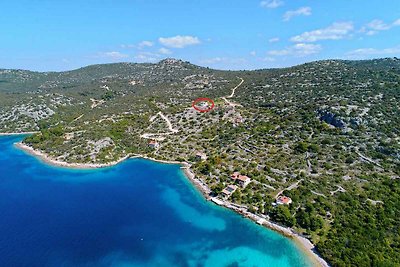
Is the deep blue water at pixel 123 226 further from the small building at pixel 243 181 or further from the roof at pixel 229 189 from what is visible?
the small building at pixel 243 181

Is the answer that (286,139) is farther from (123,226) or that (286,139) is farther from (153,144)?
(123,226)

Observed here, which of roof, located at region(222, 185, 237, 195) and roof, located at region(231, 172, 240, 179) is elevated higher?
roof, located at region(231, 172, 240, 179)

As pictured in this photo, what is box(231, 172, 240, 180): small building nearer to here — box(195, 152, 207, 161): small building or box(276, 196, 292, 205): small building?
box(276, 196, 292, 205): small building

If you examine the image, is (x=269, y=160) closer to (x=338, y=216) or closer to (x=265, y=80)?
(x=338, y=216)

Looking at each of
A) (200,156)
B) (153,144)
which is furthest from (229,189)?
(153,144)

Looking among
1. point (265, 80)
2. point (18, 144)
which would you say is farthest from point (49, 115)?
point (265, 80)

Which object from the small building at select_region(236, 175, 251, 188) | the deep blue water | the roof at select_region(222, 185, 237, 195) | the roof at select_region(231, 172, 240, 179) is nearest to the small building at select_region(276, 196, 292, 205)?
the deep blue water
